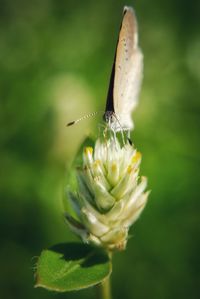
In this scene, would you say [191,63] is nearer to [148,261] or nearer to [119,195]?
[148,261]

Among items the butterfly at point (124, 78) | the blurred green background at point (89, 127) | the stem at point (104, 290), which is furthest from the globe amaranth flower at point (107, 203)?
the blurred green background at point (89, 127)

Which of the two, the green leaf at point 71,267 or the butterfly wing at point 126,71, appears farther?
the butterfly wing at point 126,71

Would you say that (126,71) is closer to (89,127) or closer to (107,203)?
(107,203)

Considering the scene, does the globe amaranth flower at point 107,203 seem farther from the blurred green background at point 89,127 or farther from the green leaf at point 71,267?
the blurred green background at point 89,127

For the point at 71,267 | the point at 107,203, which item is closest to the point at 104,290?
the point at 71,267

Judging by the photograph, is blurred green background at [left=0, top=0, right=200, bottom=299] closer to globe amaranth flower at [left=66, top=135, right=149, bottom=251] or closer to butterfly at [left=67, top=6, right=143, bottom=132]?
butterfly at [left=67, top=6, right=143, bottom=132]

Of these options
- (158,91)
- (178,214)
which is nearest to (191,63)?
(158,91)

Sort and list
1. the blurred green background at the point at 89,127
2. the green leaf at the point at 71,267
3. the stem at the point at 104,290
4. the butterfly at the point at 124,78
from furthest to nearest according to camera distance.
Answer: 1. the blurred green background at the point at 89,127
2. the butterfly at the point at 124,78
3. the stem at the point at 104,290
4. the green leaf at the point at 71,267

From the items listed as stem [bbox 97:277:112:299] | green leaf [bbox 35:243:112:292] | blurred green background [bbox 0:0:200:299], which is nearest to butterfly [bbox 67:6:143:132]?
blurred green background [bbox 0:0:200:299]
